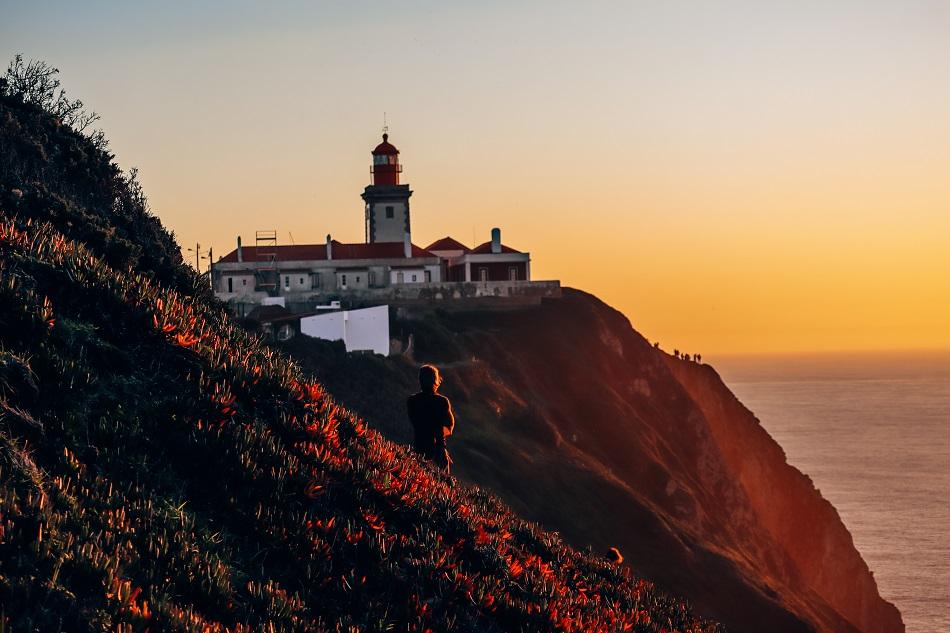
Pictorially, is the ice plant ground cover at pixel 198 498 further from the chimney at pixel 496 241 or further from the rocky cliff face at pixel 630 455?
the chimney at pixel 496 241

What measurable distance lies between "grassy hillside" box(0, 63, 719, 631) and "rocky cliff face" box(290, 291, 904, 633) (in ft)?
126

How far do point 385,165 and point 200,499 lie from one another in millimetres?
84227

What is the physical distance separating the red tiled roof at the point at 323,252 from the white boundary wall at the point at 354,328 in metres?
21.0

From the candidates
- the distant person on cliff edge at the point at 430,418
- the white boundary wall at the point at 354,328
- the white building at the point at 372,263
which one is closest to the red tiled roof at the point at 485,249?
the white building at the point at 372,263

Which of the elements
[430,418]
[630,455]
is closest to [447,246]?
[630,455]

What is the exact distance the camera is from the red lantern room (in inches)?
3720

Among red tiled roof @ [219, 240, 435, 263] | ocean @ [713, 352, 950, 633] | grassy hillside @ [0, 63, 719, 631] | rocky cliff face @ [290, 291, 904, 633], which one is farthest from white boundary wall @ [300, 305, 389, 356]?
grassy hillside @ [0, 63, 719, 631]

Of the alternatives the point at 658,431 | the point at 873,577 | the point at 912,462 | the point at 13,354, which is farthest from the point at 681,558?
the point at 912,462

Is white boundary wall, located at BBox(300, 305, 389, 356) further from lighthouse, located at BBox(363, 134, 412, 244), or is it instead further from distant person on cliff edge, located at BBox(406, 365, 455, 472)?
distant person on cliff edge, located at BBox(406, 365, 455, 472)

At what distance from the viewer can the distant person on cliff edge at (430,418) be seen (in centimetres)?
1591

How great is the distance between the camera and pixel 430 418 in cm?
1609

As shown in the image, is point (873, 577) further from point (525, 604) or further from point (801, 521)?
point (525, 604)

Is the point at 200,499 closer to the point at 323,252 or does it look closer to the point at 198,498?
the point at 198,498

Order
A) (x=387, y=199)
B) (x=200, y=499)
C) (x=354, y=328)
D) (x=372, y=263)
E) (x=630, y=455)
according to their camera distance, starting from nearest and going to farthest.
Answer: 1. (x=200, y=499)
2. (x=354, y=328)
3. (x=630, y=455)
4. (x=372, y=263)
5. (x=387, y=199)
